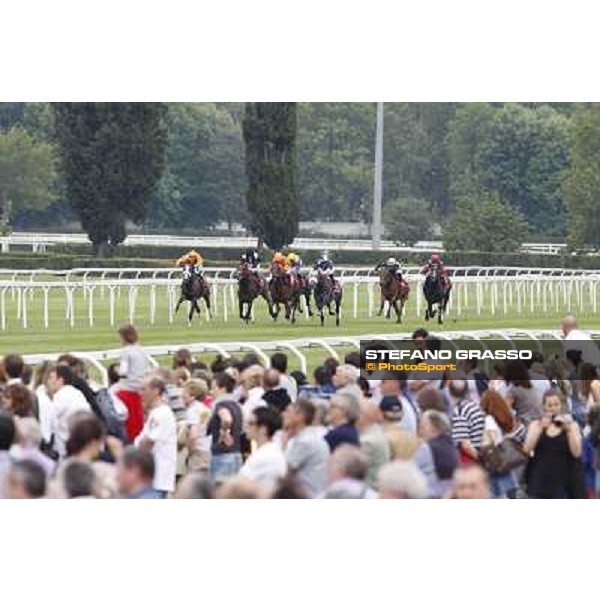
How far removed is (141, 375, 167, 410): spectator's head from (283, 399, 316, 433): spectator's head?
1111 millimetres

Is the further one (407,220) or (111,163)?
(407,220)

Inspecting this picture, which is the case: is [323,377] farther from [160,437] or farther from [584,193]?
[584,193]

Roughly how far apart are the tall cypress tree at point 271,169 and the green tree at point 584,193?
9.98 ft

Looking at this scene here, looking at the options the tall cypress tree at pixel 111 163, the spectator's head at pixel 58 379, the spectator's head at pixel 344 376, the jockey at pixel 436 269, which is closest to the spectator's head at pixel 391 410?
the spectator's head at pixel 344 376

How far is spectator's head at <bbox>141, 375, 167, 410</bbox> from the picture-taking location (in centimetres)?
1323

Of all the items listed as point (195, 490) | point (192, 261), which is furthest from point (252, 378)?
point (192, 261)

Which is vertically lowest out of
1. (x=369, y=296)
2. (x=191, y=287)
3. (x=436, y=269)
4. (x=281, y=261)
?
(x=369, y=296)

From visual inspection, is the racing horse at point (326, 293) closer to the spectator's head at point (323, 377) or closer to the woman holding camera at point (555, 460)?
the spectator's head at point (323, 377)

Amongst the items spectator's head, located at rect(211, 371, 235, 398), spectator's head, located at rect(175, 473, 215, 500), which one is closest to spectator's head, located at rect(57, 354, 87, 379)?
spectator's head, located at rect(211, 371, 235, 398)

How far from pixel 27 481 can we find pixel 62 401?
312cm

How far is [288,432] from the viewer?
40.5 ft

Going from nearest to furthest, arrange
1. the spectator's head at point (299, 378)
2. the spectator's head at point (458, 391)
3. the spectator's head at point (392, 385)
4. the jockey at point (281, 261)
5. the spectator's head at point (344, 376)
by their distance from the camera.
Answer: the spectator's head at point (392, 385) → the spectator's head at point (458, 391) → the spectator's head at point (344, 376) → the spectator's head at point (299, 378) → the jockey at point (281, 261)

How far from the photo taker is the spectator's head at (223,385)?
561 inches

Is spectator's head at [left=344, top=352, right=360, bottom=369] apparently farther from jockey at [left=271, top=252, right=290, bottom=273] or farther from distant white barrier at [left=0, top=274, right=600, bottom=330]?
jockey at [left=271, top=252, right=290, bottom=273]
